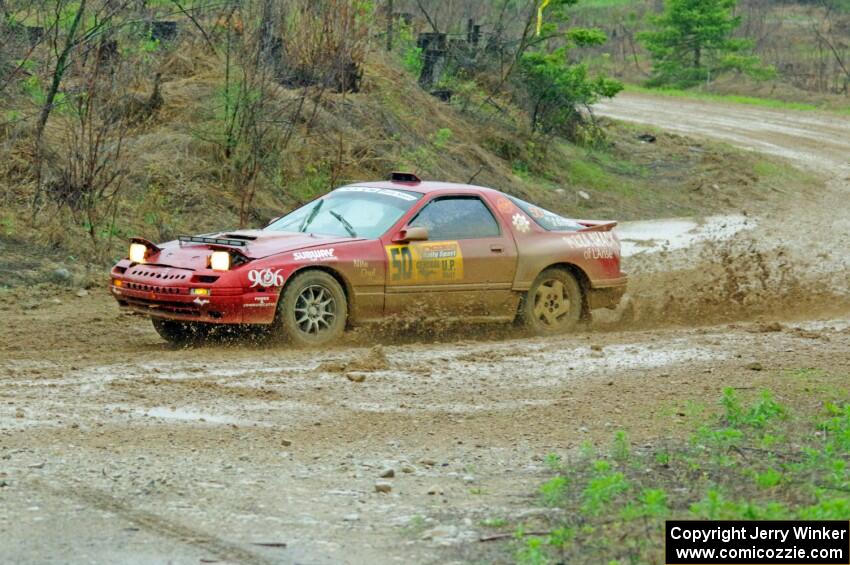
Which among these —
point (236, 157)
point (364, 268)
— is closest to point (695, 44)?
point (236, 157)

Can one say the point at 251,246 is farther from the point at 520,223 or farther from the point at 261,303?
the point at 520,223

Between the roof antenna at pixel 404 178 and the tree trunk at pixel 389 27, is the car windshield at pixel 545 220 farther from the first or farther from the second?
the tree trunk at pixel 389 27

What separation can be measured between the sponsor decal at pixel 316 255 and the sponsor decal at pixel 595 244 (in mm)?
2670

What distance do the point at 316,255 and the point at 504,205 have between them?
223 cm

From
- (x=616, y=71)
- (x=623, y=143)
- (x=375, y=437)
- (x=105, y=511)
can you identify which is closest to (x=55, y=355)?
(x=375, y=437)

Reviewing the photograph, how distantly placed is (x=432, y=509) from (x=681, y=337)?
6.26 metres

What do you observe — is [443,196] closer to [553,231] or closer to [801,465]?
[553,231]

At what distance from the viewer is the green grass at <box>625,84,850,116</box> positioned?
4059 centimetres

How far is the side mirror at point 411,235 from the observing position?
1172cm

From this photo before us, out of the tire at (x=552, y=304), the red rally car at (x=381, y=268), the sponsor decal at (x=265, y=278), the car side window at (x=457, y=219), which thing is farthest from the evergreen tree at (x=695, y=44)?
the sponsor decal at (x=265, y=278)

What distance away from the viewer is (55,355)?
1030 cm

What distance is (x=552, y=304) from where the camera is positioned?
13.0m

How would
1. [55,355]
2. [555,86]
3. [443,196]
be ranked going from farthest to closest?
[555,86] → [443,196] → [55,355]

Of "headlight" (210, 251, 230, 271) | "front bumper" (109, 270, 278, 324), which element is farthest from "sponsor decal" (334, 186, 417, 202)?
"headlight" (210, 251, 230, 271)
